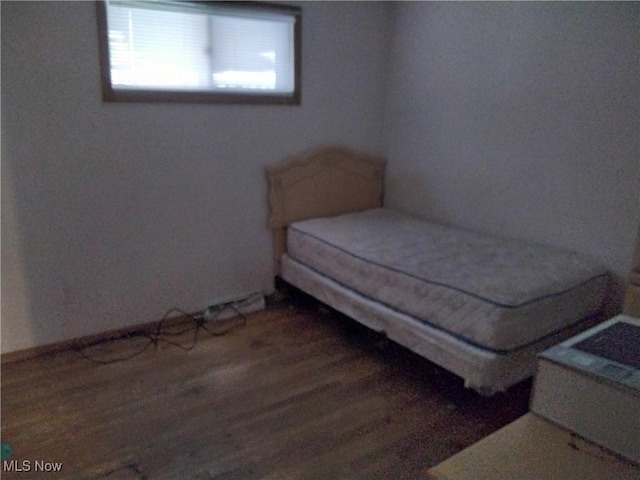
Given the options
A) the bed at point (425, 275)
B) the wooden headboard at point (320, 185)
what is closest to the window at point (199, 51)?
the wooden headboard at point (320, 185)

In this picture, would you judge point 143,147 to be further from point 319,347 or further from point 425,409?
point 425,409

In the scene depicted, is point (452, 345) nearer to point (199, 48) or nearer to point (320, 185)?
point (320, 185)

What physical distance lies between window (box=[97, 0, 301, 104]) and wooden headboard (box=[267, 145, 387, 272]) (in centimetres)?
43

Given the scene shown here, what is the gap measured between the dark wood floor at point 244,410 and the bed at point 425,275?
0.23 m

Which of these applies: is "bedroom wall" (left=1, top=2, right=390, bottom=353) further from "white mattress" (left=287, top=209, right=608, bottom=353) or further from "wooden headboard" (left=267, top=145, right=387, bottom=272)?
"white mattress" (left=287, top=209, right=608, bottom=353)

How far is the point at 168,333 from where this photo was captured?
2.79 meters

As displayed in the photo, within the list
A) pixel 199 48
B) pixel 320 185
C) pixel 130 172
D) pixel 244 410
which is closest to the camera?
pixel 244 410

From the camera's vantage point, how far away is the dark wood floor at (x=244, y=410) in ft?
5.81

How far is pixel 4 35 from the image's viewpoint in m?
2.16

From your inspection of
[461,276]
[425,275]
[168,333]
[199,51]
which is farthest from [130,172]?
[461,276]

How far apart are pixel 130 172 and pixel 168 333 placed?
943mm

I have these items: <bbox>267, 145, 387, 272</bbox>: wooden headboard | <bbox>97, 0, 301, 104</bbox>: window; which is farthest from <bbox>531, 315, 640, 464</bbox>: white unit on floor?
<bbox>97, 0, 301, 104</bbox>: window

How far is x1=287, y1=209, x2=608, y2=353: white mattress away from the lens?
191 cm

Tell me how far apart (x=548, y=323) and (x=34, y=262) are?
2.44 metres
